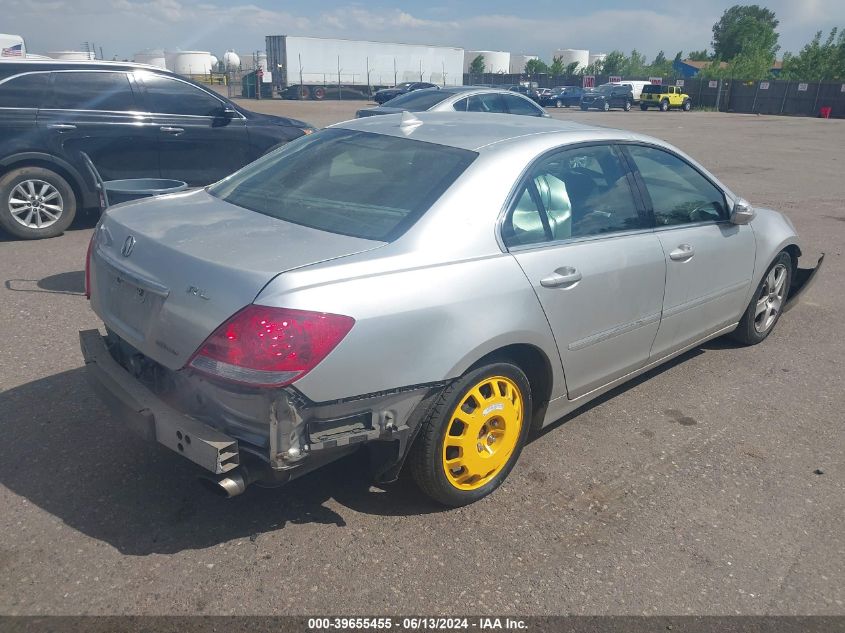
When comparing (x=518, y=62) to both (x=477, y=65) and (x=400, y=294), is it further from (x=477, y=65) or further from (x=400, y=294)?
(x=400, y=294)

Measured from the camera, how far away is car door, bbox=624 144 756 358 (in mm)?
3926

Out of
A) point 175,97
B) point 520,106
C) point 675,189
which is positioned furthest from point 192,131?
point 520,106

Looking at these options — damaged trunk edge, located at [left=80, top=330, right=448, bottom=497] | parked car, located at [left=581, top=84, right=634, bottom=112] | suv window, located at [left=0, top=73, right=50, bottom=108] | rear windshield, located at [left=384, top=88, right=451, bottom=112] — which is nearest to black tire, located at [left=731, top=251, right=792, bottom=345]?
damaged trunk edge, located at [left=80, top=330, right=448, bottom=497]

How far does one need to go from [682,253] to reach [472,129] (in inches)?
53.7

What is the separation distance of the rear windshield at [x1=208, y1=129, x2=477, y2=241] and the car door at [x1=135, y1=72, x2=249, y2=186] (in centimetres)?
469

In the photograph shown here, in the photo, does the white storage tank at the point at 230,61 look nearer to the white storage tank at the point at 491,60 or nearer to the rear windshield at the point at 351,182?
the white storage tank at the point at 491,60

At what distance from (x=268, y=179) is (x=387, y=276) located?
1.30 meters

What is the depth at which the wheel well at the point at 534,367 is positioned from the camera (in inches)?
121

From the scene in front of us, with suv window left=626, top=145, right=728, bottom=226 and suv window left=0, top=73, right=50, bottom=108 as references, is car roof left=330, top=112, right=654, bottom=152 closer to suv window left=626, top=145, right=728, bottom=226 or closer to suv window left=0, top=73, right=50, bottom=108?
suv window left=626, top=145, right=728, bottom=226

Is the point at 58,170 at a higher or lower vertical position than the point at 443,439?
higher

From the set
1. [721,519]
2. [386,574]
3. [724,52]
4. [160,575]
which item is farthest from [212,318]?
[724,52]

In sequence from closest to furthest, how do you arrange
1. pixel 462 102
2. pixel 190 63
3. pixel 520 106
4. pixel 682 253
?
1. pixel 682 253
2. pixel 462 102
3. pixel 520 106
4. pixel 190 63

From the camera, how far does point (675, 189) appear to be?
4164mm

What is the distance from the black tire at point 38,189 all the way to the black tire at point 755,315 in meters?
6.61
